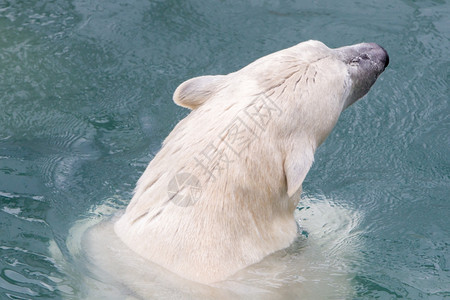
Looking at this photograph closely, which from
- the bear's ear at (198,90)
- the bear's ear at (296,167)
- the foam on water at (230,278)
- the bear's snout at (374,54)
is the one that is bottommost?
the foam on water at (230,278)

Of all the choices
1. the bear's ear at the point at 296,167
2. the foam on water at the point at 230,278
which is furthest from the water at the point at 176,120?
the bear's ear at the point at 296,167

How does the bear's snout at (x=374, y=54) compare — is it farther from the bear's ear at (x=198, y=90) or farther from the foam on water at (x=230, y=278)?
the foam on water at (x=230, y=278)

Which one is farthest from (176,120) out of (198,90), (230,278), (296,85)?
(230,278)

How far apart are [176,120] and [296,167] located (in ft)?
9.00

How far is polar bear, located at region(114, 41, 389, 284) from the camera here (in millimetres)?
4199

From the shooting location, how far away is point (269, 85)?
4.39 meters

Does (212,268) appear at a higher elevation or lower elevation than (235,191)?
lower

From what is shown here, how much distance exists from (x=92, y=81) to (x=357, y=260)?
3470 millimetres

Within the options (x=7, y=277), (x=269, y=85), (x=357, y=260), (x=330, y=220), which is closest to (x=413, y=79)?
(x=330, y=220)

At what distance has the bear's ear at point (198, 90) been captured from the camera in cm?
458

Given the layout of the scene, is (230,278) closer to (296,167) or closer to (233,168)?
(233,168)

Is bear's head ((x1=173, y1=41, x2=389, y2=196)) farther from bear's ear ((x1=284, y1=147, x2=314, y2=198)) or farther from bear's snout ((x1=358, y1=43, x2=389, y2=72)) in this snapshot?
bear's snout ((x1=358, y1=43, x2=389, y2=72))

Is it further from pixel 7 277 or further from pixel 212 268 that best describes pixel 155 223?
pixel 7 277

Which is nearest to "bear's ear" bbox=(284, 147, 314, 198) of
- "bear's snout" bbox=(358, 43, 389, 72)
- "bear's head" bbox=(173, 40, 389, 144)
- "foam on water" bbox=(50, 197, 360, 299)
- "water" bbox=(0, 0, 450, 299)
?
"bear's head" bbox=(173, 40, 389, 144)
